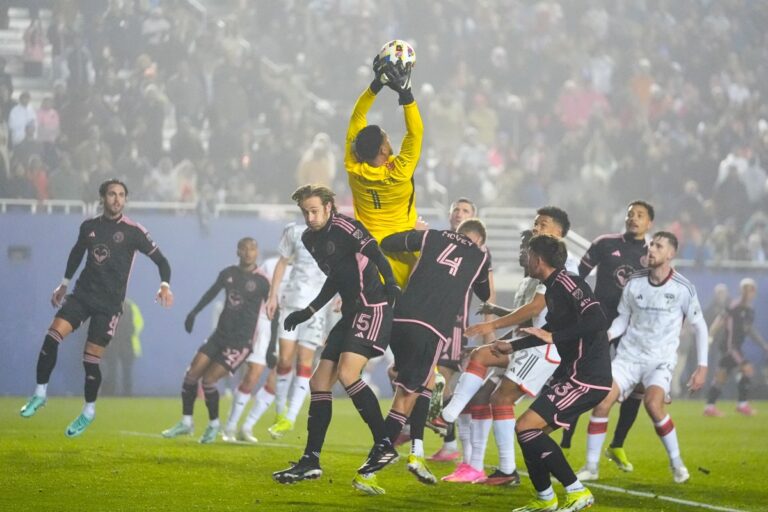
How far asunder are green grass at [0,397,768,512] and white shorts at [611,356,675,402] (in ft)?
2.48

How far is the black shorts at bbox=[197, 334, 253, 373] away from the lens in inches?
479

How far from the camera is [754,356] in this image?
23.0m

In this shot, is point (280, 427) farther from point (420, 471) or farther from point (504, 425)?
point (420, 471)

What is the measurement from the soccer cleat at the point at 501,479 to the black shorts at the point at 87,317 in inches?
151

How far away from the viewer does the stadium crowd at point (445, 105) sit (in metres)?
21.2

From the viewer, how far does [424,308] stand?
27.8 feet

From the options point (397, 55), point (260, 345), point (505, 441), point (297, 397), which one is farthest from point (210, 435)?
point (397, 55)

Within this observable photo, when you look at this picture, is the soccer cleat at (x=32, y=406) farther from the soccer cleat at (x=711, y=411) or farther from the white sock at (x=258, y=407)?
the soccer cleat at (x=711, y=411)

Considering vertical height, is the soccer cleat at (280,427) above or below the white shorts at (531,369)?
below

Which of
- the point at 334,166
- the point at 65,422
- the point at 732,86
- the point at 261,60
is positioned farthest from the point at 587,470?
the point at 732,86

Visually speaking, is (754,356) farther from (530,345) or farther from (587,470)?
(530,345)

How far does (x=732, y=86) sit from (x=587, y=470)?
686 inches

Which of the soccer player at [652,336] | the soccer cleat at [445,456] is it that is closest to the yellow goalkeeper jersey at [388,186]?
the soccer player at [652,336]

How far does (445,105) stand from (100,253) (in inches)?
532
